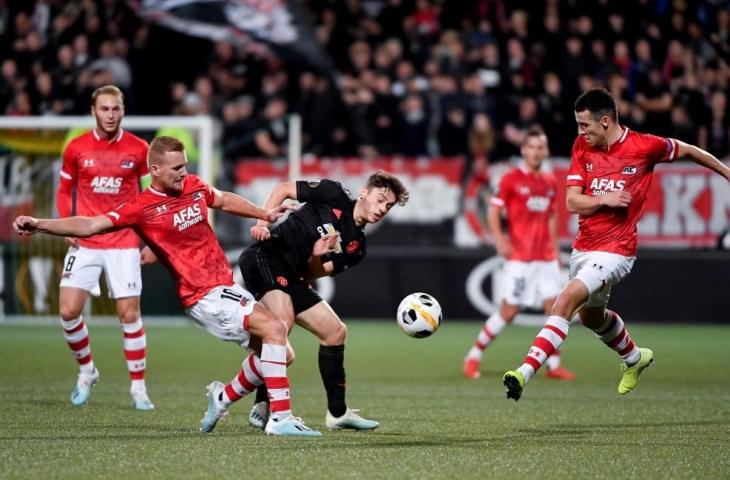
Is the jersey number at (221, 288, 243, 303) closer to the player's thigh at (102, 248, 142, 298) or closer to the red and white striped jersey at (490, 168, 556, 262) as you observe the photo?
the player's thigh at (102, 248, 142, 298)

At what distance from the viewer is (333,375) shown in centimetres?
776

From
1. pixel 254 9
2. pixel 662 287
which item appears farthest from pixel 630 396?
pixel 254 9

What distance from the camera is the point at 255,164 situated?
56.3ft

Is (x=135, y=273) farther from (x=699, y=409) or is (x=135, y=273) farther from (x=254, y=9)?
(x=254, y=9)

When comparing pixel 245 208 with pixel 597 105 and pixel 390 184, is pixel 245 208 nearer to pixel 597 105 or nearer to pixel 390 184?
pixel 390 184

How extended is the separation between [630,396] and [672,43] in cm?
973

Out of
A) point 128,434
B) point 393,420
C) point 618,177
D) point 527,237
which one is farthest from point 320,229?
point 527,237

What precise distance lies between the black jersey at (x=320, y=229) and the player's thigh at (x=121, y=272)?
177 centimetres

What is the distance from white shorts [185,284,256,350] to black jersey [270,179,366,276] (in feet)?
1.52

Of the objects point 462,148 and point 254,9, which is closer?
point 462,148

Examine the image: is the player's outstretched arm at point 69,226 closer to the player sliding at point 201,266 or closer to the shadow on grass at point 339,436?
the player sliding at point 201,266

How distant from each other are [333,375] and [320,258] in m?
0.73

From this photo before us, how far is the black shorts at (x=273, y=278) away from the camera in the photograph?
7773 millimetres

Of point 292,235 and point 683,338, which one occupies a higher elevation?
point 292,235
